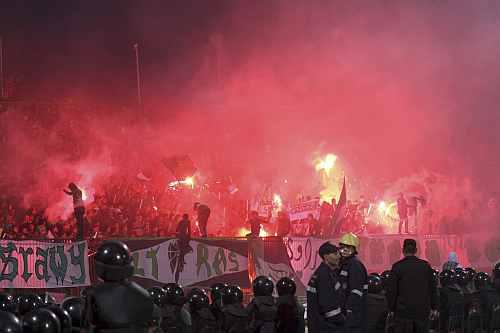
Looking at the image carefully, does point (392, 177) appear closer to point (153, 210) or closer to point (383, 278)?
point (153, 210)

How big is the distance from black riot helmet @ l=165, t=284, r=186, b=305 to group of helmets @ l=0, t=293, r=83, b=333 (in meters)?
1.46

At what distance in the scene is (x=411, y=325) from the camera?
32.1 feet

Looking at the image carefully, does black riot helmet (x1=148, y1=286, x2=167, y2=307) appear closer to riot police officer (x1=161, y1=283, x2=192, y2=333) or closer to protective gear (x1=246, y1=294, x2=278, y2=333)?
riot police officer (x1=161, y1=283, x2=192, y2=333)

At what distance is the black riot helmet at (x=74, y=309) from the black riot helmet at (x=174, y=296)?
1.67m

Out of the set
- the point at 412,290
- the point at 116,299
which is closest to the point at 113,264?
the point at 116,299

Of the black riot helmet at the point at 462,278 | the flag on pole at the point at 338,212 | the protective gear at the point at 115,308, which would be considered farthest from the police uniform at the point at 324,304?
the flag on pole at the point at 338,212

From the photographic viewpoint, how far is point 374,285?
12.1 metres

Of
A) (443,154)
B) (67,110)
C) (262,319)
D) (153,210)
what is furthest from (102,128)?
(262,319)

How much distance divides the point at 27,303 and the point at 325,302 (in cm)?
318

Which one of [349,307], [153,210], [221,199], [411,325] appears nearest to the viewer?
[349,307]

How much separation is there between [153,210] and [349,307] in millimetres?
14651

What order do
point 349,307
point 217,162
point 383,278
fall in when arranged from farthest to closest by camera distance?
point 217,162
point 383,278
point 349,307

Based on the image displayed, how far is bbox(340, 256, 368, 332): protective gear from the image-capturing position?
28.7 ft

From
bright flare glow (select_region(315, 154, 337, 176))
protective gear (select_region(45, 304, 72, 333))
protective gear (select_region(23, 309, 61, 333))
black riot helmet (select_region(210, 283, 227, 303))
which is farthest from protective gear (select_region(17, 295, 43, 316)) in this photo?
bright flare glow (select_region(315, 154, 337, 176))
